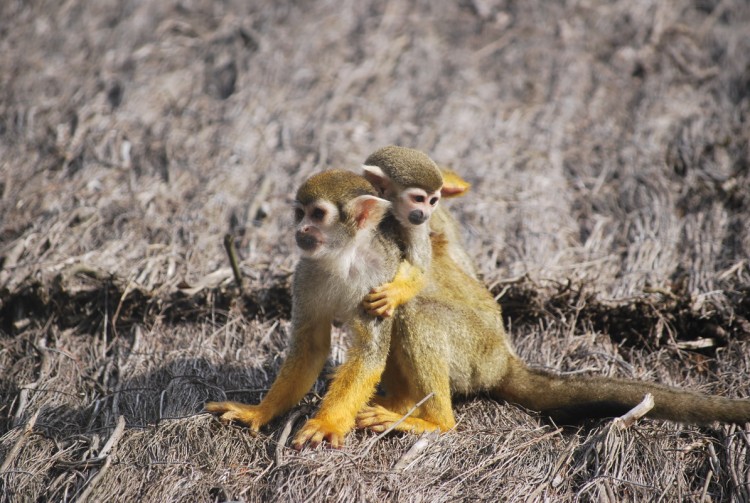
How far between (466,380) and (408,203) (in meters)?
1.18

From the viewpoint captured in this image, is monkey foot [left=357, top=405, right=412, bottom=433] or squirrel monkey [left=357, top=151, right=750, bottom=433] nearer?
squirrel monkey [left=357, top=151, right=750, bottom=433]

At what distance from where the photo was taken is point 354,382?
4133 mm

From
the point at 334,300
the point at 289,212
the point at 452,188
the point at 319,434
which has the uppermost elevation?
the point at 452,188

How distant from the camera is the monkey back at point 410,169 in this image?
4.51 meters

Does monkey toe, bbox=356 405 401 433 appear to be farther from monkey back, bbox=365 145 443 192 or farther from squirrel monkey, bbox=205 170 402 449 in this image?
monkey back, bbox=365 145 443 192

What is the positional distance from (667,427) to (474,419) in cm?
118

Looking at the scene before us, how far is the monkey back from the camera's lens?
178 inches

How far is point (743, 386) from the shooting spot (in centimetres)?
463

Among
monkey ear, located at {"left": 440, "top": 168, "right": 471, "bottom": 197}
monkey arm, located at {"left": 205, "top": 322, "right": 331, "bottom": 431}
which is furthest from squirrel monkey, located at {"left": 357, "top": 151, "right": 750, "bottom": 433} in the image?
monkey ear, located at {"left": 440, "top": 168, "right": 471, "bottom": 197}

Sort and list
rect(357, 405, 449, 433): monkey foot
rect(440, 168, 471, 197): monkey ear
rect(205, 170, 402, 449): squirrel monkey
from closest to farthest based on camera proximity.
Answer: rect(205, 170, 402, 449): squirrel monkey
rect(357, 405, 449, 433): monkey foot
rect(440, 168, 471, 197): monkey ear

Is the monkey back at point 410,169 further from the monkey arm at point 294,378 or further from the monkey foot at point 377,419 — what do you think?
the monkey foot at point 377,419

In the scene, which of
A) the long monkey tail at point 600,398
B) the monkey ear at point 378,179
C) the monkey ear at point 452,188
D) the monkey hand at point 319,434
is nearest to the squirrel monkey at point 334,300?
the monkey hand at point 319,434

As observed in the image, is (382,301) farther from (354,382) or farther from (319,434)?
(319,434)

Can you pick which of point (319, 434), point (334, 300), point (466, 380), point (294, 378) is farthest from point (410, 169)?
point (319, 434)
